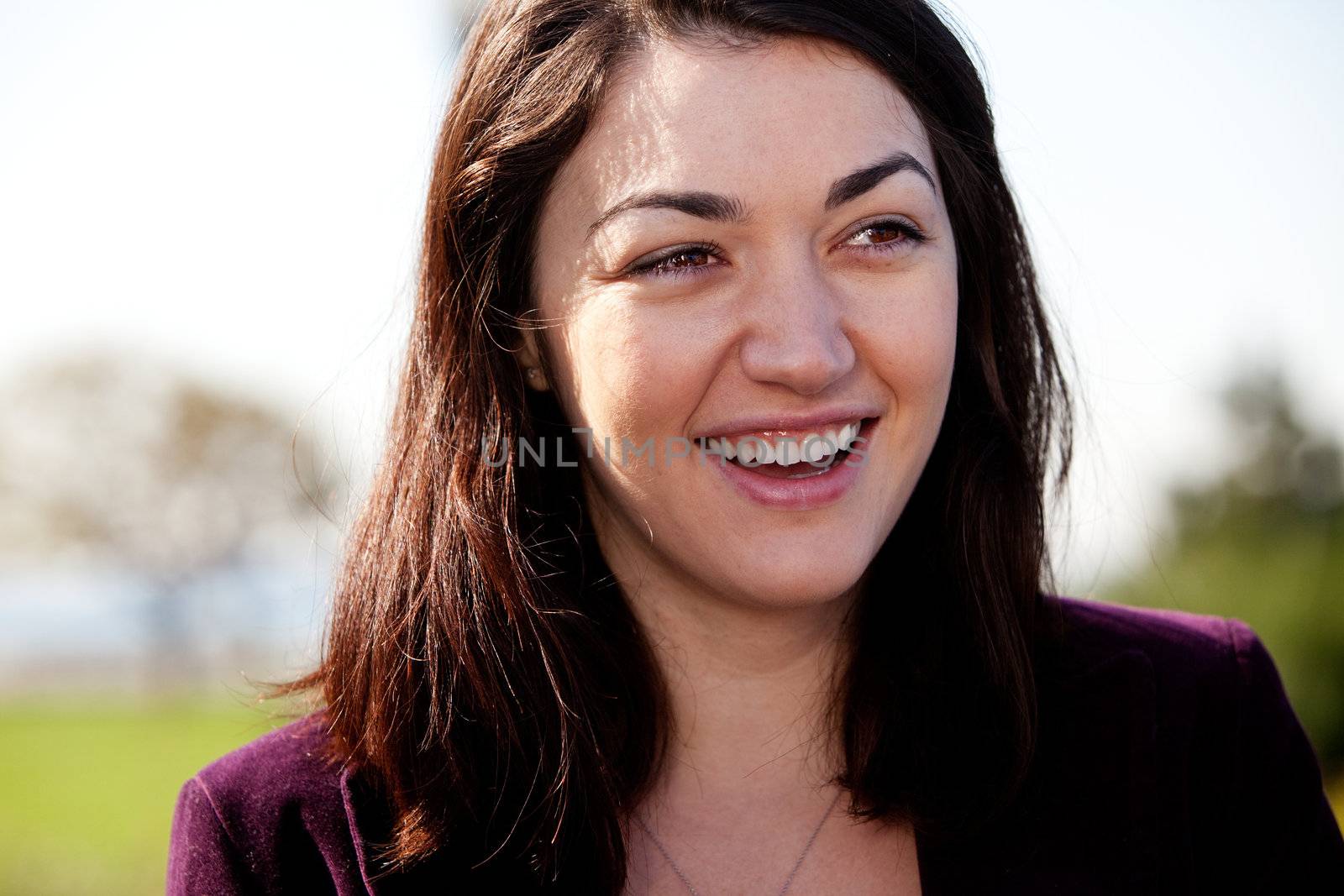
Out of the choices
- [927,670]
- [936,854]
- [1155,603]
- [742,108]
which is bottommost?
[1155,603]

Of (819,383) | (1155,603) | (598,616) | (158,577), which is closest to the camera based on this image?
(819,383)

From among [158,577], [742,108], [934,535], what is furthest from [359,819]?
[158,577]

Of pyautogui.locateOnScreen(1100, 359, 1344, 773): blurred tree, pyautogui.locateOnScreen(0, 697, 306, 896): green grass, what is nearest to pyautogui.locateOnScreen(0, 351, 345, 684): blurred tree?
pyautogui.locateOnScreen(0, 697, 306, 896): green grass

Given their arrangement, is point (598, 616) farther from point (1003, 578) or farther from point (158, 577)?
point (158, 577)

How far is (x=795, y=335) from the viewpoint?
1.80 metres

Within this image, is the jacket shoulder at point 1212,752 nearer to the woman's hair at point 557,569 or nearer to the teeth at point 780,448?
the woman's hair at point 557,569

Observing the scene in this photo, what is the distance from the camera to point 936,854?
202 cm

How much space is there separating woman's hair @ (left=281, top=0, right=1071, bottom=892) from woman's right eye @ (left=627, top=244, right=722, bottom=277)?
0.98ft

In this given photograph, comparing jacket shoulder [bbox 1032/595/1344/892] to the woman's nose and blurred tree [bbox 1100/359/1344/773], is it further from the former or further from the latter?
blurred tree [bbox 1100/359/1344/773]

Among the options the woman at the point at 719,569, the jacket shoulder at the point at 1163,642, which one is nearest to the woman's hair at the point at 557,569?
the woman at the point at 719,569

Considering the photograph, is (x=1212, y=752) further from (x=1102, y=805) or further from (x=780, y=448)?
(x=780, y=448)

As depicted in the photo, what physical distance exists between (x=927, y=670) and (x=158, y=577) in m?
29.3

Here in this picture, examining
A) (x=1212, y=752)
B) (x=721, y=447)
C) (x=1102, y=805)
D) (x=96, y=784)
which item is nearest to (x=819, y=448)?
(x=721, y=447)

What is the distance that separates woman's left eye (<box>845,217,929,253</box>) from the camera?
1.91 meters
